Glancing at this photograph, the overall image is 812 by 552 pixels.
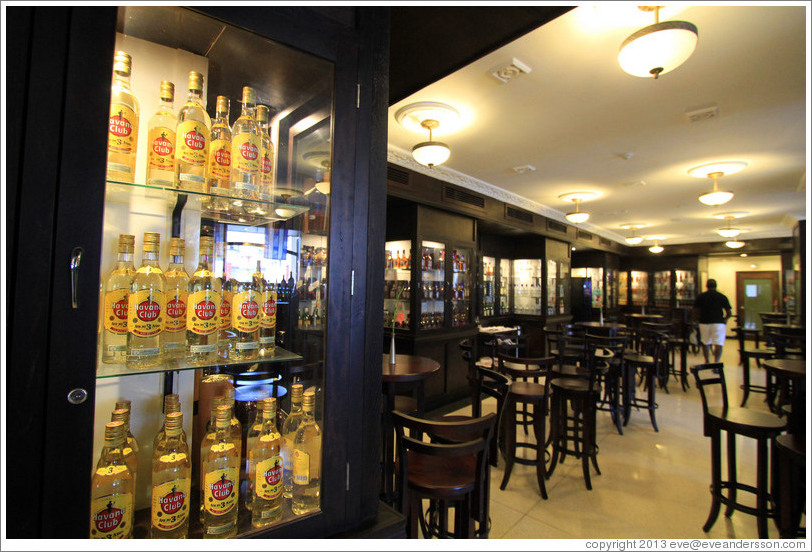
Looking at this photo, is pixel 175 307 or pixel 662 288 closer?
pixel 175 307

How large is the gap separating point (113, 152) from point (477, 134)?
12.6 feet

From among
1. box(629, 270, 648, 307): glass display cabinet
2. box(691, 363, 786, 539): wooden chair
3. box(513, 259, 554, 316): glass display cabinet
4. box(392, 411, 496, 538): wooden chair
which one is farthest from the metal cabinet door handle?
box(629, 270, 648, 307): glass display cabinet

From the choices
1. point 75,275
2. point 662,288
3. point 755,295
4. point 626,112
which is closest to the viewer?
point 75,275

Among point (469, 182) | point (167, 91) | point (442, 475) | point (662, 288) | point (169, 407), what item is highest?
point (469, 182)

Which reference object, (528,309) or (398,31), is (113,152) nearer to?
(398,31)

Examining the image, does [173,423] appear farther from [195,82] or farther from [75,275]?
[195,82]

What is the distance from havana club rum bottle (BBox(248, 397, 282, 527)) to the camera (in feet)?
3.32

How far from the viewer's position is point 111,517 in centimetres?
88

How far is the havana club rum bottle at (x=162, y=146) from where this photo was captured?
103 centimetres

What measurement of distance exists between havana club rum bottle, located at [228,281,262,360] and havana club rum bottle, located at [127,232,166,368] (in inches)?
7.2

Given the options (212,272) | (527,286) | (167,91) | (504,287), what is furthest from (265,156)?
(527,286)

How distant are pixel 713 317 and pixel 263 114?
356 inches

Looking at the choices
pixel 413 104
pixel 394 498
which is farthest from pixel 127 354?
pixel 413 104

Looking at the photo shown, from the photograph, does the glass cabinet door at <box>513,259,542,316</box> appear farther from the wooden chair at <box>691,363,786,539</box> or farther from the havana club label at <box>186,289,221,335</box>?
the havana club label at <box>186,289,221,335</box>
